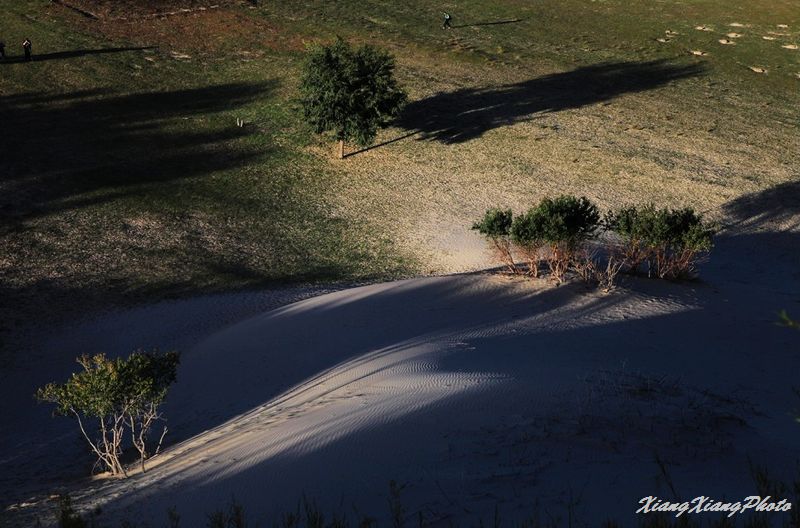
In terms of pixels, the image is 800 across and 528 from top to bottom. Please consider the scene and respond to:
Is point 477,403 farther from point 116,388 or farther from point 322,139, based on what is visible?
point 322,139

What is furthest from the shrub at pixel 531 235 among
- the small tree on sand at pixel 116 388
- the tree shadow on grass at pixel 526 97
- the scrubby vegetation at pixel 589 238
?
the tree shadow on grass at pixel 526 97

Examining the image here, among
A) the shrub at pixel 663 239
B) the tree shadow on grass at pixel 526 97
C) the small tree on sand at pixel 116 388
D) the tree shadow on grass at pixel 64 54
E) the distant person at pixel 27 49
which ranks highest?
the distant person at pixel 27 49

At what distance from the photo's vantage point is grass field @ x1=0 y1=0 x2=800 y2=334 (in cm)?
2992

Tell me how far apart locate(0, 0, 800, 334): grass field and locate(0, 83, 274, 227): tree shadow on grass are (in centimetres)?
12

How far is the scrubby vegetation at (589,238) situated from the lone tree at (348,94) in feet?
46.5

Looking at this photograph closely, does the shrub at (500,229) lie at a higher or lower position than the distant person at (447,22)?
lower

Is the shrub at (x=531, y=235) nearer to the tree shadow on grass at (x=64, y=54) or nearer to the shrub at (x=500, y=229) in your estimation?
the shrub at (x=500, y=229)

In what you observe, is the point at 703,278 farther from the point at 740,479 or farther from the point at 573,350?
the point at 740,479

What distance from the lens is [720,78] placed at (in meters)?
53.8

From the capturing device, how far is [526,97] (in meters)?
48.0

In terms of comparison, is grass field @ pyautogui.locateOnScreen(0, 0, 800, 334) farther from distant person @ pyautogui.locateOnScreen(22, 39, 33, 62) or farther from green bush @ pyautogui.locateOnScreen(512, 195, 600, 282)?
green bush @ pyautogui.locateOnScreen(512, 195, 600, 282)

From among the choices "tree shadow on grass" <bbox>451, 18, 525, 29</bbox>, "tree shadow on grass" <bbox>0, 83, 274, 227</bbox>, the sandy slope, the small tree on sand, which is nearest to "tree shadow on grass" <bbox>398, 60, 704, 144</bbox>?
"tree shadow on grass" <bbox>0, 83, 274, 227</bbox>

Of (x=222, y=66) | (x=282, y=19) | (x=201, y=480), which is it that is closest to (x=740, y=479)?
(x=201, y=480)

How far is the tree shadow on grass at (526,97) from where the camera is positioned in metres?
43.4
